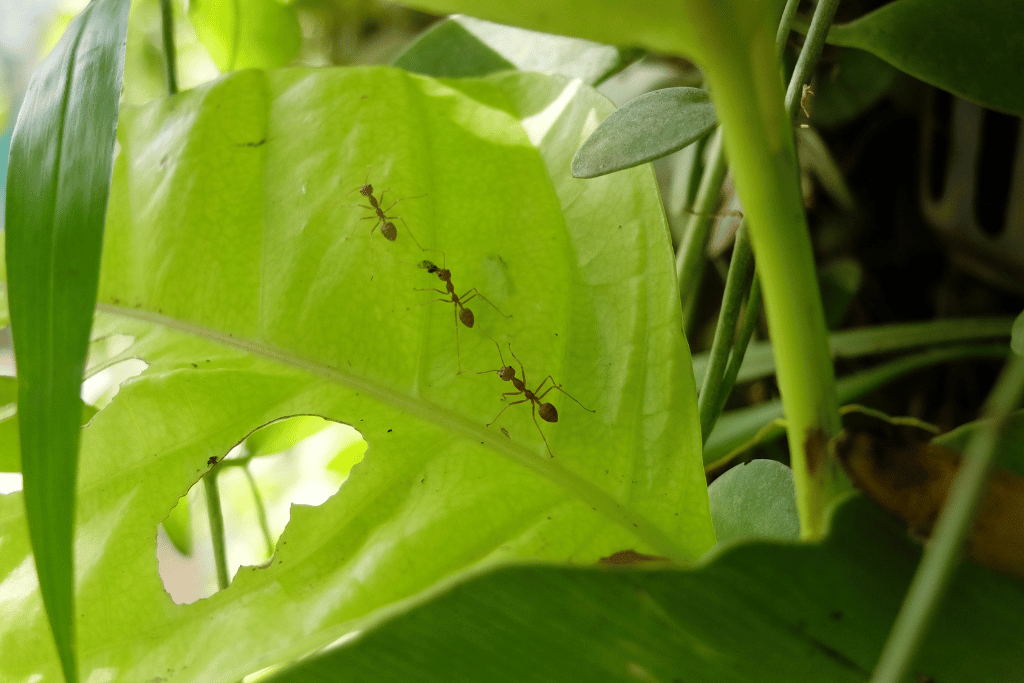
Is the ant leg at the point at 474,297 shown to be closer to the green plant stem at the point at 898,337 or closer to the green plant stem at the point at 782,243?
the green plant stem at the point at 782,243

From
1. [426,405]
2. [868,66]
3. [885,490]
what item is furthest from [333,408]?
[868,66]

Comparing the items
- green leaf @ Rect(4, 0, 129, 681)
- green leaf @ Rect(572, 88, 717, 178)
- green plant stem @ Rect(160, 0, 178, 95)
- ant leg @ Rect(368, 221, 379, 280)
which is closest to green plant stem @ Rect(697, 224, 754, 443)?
green leaf @ Rect(572, 88, 717, 178)

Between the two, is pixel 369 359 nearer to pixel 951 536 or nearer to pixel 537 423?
pixel 537 423

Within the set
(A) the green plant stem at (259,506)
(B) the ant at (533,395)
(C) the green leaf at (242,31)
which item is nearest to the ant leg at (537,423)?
(B) the ant at (533,395)

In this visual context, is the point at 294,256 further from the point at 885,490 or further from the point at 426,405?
the point at 885,490

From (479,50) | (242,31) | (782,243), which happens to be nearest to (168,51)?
(242,31)

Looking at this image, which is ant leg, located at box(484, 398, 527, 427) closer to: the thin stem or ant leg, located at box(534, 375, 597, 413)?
ant leg, located at box(534, 375, 597, 413)
